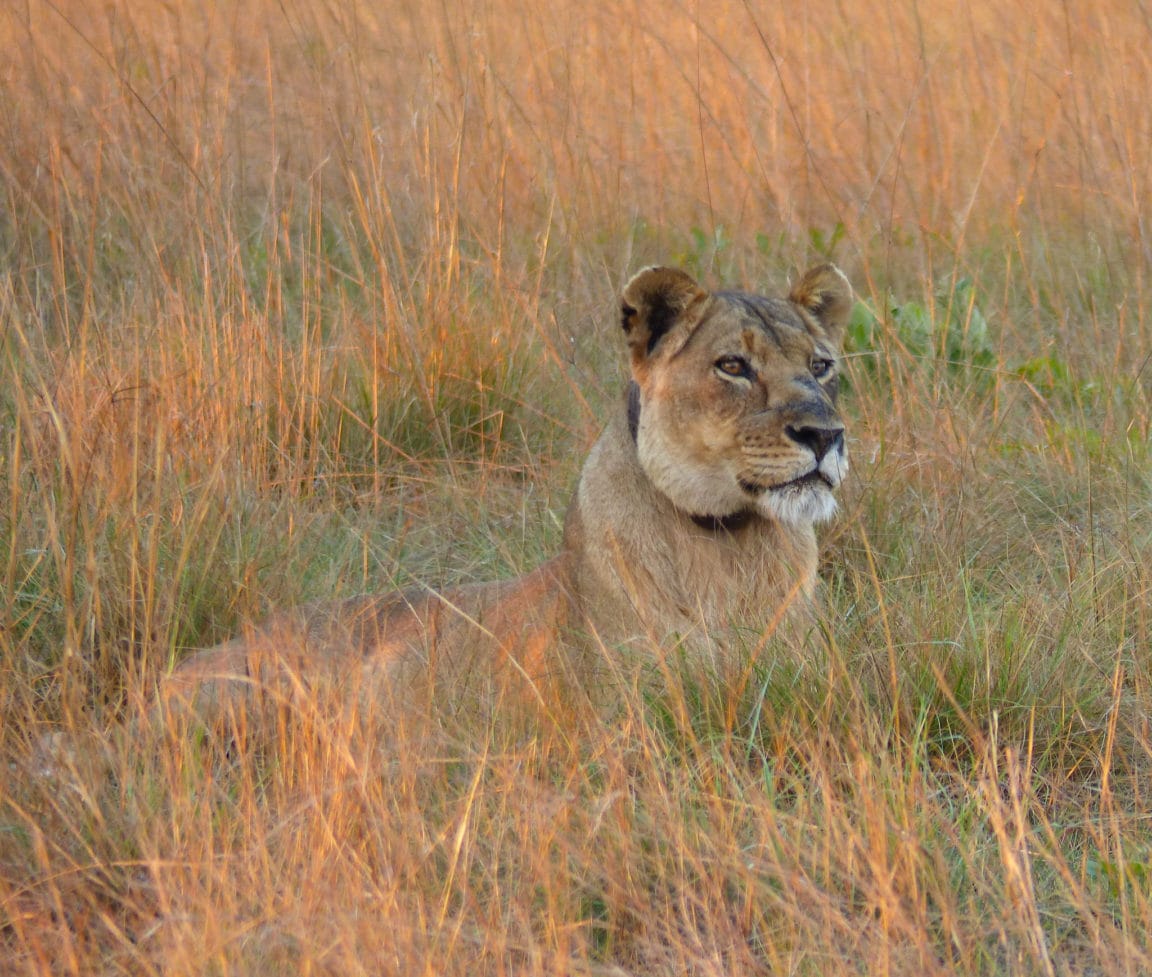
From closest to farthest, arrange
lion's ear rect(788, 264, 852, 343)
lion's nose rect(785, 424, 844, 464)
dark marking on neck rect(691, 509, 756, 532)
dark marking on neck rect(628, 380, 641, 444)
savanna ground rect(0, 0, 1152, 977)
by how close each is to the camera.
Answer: savanna ground rect(0, 0, 1152, 977)
lion's nose rect(785, 424, 844, 464)
dark marking on neck rect(691, 509, 756, 532)
dark marking on neck rect(628, 380, 641, 444)
lion's ear rect(788, 264, 852, 343)

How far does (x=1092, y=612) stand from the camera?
3549 millimetres

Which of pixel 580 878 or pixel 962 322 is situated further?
pixel 962 322

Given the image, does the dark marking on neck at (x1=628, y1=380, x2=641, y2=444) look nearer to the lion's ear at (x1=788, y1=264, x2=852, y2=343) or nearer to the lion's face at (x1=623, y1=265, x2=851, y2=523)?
the lion's face at (x1=623, y1=265, x2=851, y2=523)

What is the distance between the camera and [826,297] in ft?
13.5

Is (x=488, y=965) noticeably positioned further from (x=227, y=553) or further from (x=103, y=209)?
(x=103, y=209)

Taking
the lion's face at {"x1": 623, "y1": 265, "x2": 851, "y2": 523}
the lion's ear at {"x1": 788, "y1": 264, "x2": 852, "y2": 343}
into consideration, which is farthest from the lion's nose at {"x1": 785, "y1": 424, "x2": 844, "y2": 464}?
the lion's ear at {"x1": 788, "y1": 264, "x2": 852, "y2": 343}

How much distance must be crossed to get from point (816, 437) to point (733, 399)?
0.83 feet

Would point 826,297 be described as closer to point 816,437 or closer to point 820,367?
point 820,367

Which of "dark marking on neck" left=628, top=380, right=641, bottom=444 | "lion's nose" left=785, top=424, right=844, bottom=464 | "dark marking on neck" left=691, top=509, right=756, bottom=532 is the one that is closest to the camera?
"lion's nose" left=785, top=424, right=844, bottom=464

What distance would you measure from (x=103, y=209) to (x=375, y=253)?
4.81ft

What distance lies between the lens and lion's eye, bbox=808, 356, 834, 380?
384 centimetres

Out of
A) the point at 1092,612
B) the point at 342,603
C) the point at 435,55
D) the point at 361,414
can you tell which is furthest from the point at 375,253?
the point at 1092,612

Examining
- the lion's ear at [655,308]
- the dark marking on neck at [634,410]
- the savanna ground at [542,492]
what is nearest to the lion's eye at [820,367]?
the lion's ear at [655,308]

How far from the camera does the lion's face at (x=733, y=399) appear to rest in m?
3.49
